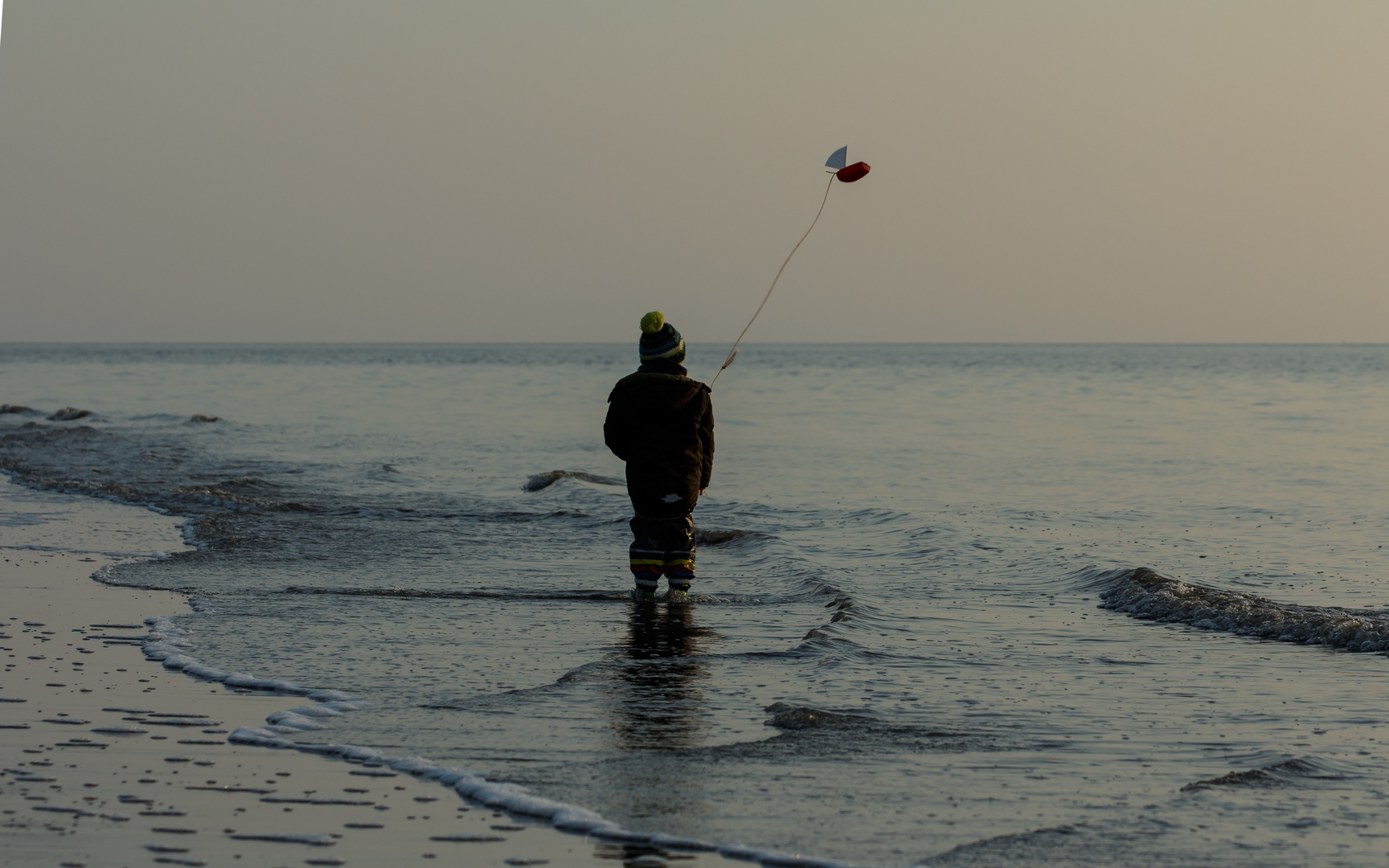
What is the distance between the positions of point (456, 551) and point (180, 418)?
22855mm

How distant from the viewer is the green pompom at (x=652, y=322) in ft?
25.4

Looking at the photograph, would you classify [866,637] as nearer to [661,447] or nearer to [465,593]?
[661,447]

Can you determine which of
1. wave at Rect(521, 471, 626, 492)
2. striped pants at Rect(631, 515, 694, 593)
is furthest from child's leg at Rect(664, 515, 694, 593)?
wave at Rect(521, 471, 626, 492)

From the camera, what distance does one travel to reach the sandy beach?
347 cm

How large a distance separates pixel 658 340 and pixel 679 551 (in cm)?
131

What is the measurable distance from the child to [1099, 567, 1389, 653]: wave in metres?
2.78

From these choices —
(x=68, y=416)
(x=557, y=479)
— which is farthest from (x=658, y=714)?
(x=68, y=416)

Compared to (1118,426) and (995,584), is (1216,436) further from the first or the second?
(995,584)

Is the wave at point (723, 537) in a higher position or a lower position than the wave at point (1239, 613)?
lower

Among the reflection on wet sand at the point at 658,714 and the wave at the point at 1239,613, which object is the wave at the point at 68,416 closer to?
the reflection on wet sand at the point at 658,714

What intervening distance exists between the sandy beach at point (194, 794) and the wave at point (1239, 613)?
4.79 m

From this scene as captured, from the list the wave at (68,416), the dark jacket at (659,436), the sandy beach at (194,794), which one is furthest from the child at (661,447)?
the wave at (68,416)

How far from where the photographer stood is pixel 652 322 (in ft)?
25.5

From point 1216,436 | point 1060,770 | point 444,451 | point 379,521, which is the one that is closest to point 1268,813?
point 1060,770
